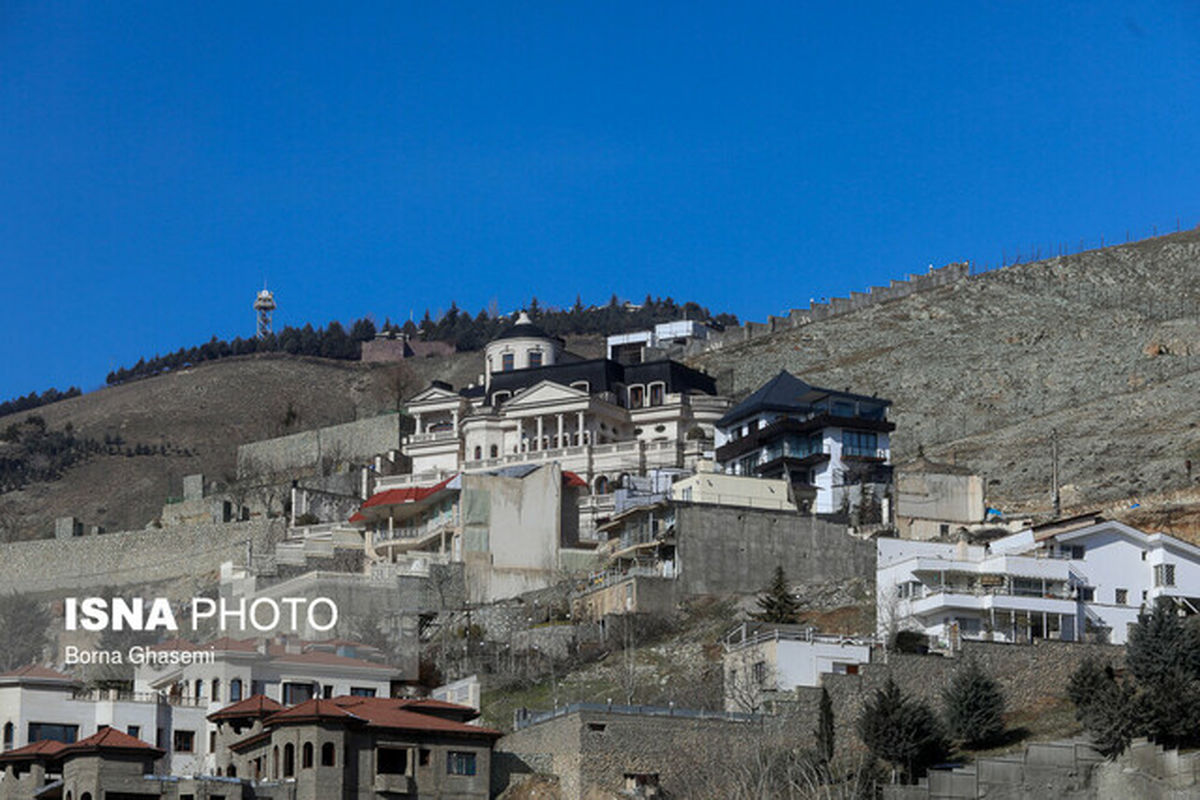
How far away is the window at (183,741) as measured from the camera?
63312mm

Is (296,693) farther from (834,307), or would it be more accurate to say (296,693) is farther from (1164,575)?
(834,307)

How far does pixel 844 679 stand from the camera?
61625 mm

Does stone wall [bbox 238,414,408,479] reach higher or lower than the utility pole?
higher

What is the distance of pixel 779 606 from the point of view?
2785 inches

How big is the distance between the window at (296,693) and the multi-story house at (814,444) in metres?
28.0

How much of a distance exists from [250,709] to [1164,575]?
27.4 metres

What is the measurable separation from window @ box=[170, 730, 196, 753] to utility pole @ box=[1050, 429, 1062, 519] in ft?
125

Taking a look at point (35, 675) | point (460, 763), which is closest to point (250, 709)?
point (460, 763)

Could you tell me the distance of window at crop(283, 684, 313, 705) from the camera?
65562mm

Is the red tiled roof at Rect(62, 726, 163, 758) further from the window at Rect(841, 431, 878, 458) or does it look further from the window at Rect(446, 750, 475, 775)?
the window at Rect(841, 431, 878, 458)

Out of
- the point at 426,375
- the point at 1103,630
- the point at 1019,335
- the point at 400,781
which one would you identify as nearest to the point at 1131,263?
the point at 1019,335

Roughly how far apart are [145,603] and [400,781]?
44.8 m

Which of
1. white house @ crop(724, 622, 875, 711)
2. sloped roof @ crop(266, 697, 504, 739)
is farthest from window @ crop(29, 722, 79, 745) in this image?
Answer: white house @ crop(724, 622, 875, 711)

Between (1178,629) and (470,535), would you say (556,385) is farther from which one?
(1178,629)
